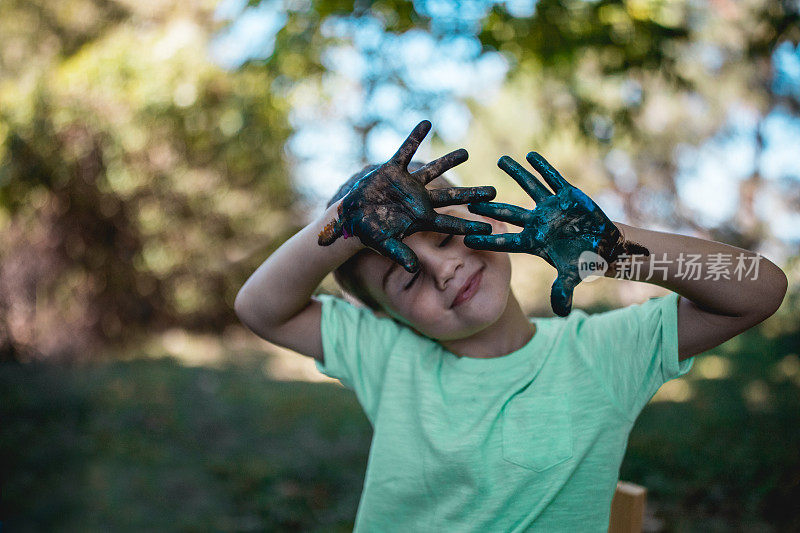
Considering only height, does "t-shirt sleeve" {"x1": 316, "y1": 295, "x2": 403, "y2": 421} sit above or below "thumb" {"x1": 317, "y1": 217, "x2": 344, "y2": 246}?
below

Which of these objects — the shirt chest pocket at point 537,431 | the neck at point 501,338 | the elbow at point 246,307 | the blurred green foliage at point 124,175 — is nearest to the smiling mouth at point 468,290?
the neck at point 501,338

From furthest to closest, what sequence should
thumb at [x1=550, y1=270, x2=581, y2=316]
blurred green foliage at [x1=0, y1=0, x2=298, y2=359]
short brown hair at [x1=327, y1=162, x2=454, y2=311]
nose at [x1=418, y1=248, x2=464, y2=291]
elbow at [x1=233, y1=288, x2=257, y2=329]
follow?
blurred green foliage at [x1=0, y1=0, x2=298, y2=359], elbow at [x1=233, y1=288, x2=257, y2=329], short brown hair at [x1=327, y1=162, x2=454, y2=311], nose at [x1=418, y1=248, x2=464, y2=291], thumb at [x1=550, y1=270, x2=581, y2=316]

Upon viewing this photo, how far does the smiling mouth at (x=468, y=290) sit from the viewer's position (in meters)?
1.18

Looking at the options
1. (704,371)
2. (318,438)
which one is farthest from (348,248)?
(704,371)

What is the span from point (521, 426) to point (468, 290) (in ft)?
0.98

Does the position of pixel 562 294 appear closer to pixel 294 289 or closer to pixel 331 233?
pixel 331 233

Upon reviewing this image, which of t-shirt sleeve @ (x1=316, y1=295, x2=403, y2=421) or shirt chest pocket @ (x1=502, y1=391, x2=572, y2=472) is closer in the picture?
shirt chest pocket @ (x1=502, y1=391, x2=572, y2=472)

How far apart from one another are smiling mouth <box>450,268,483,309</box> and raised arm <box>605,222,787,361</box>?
0.24 metres

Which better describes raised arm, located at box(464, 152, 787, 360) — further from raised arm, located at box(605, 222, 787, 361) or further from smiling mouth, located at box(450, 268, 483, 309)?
smiling mouth, located at box(450, 268, 483, 309)

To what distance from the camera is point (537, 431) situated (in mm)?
1222

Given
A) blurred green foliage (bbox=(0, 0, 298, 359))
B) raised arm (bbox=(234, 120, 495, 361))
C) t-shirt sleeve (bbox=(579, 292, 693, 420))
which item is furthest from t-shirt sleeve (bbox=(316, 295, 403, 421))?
blurred green foliage (bbox=(0, 0, 298, 359))

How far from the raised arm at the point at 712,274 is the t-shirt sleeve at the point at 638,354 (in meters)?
0.08

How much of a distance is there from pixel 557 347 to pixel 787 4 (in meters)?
2.01

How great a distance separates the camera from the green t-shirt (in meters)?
1.20
